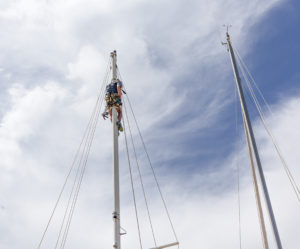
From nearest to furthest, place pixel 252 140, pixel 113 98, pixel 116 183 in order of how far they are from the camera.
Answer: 1. pixel 252 140
2. pixel 116 183
3. pixel 113 98

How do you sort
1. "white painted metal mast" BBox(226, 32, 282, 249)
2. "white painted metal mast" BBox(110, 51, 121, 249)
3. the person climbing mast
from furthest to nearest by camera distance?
the person climbing mast, "white painted metal mast" BBox(110, 51, 121, 249), "white painted metal mast" BBox(226, 32, 282, 249)

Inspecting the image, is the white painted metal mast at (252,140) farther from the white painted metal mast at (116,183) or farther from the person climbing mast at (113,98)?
the person climbing mast at (113,98)

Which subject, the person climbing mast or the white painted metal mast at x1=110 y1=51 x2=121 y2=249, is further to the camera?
the person climbing mast

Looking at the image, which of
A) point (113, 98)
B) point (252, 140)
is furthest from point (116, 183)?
point (252, 140)

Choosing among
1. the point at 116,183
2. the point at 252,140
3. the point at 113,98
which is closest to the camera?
the point at 252,140

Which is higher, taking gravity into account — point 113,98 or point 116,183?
point 113,98

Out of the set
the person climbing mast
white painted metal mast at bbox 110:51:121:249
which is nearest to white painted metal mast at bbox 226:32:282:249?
white painted metal mast at bbox 110:51:121:249

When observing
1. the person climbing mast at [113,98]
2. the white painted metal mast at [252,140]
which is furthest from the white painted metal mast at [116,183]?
the white painted metal mast at [252,140]

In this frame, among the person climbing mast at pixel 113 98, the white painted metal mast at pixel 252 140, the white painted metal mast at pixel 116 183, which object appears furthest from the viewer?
the person climbing mast at pixel 113 98

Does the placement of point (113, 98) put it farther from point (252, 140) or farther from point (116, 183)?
point (252, 140)

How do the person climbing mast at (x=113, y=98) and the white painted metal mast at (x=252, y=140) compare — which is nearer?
the white painted metal mast at (x=252, y=140)

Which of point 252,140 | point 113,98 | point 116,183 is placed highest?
point 113,98

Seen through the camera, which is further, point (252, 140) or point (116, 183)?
point (116, 183)

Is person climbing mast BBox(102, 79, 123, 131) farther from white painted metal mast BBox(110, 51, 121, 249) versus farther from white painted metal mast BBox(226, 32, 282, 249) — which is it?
white painted metal mast BBox(226, 32, 282, 249)
